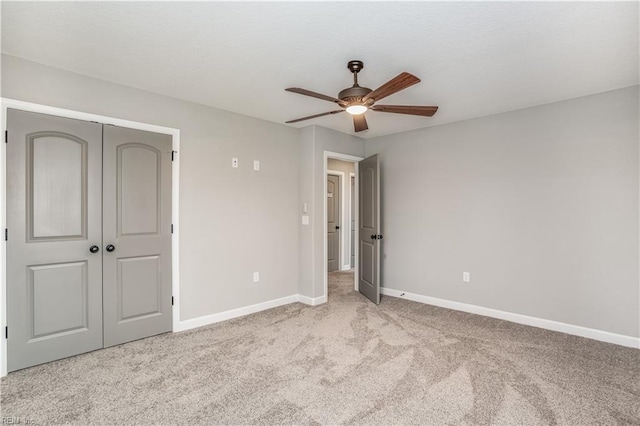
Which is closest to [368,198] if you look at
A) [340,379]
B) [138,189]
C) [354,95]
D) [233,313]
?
[233,313]

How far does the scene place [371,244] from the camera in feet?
16.1

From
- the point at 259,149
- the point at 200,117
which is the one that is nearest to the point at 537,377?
the point at 259,149

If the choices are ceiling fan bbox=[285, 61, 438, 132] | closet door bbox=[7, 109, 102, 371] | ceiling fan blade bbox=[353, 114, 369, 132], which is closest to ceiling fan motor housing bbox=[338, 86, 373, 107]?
ceiling fan bbox=[285, 61, 438, 132]

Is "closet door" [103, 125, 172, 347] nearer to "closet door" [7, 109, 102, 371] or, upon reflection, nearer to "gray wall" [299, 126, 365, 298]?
"closet door" [7, 109, 102, 371]

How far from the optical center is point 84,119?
299 centimetres

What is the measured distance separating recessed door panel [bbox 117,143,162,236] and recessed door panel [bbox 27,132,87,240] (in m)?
0.31

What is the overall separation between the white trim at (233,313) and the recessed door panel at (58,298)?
938mm

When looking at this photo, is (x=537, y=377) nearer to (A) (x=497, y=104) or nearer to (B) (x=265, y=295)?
(A) (x=497, y=104)

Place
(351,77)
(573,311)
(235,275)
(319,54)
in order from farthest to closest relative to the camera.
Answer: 1. (235,275)
2. (573,311)
3. (351,77)
4. (319,54)

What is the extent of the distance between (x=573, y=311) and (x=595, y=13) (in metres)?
2.87

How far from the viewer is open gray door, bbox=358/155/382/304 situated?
186 inches

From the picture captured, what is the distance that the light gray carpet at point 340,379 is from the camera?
2156 millimetres

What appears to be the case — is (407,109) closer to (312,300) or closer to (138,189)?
(138,189)

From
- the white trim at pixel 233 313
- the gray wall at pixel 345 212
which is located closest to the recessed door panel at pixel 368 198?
the white trim at pixel 233 313
